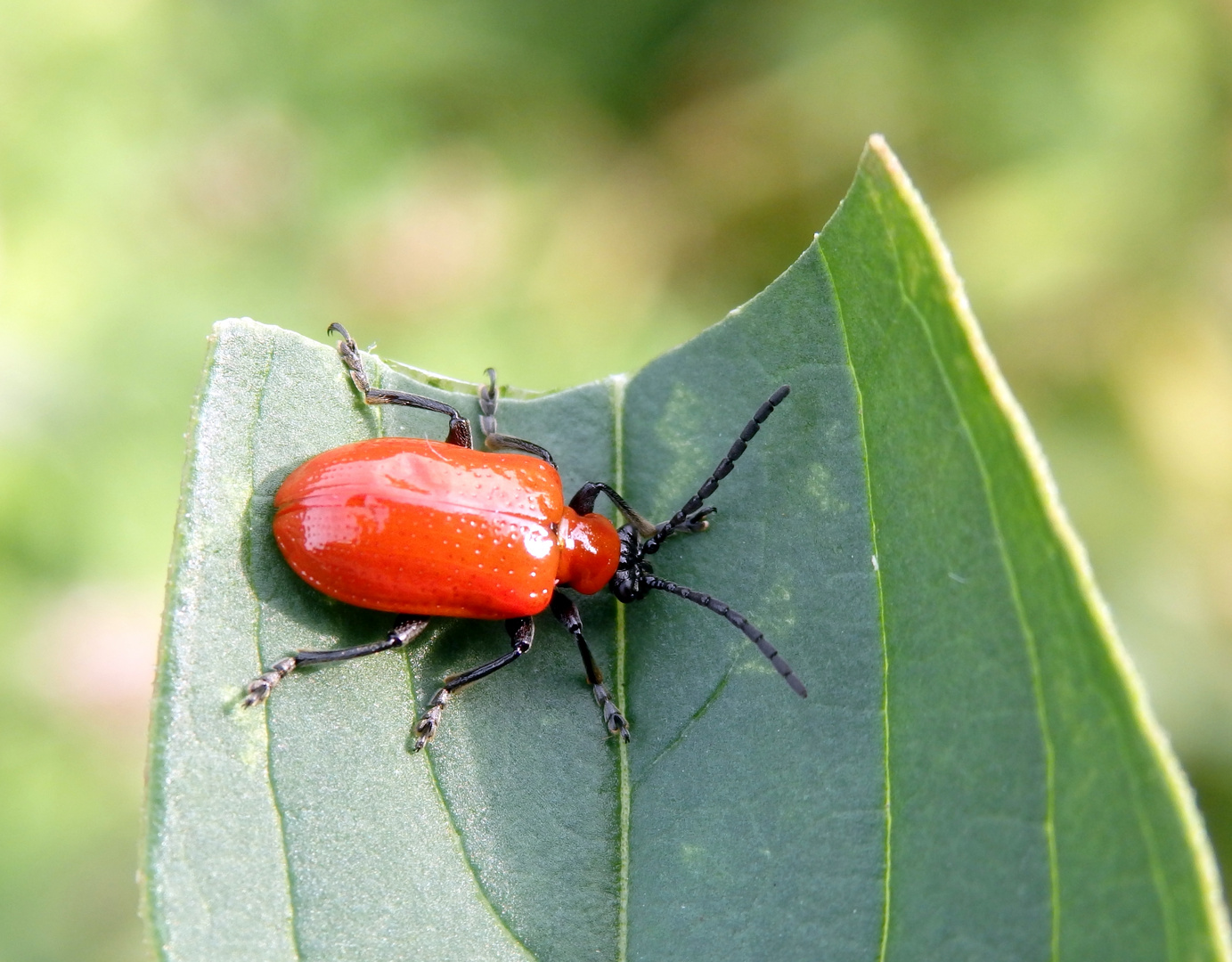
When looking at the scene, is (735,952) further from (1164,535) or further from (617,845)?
(1164,535)

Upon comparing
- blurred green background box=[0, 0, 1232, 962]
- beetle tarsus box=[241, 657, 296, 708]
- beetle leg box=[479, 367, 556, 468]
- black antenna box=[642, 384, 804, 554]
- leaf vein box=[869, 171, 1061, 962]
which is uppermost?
blurred green background box=[0, 0, 1232, 962]

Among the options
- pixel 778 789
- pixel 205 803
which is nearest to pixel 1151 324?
pixel 778 789

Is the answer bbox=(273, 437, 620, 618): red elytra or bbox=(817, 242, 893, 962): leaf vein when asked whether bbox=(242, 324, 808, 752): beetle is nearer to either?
bbox=(273, 437, 620, 618): red elytra

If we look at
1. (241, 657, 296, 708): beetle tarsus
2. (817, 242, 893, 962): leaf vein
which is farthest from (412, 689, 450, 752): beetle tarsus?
(817, 242, 893, 962): leaf vein

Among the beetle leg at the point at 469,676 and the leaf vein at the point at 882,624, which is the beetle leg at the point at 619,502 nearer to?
the beetle leg at the point at 469,676

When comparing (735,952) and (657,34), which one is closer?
(735,952)

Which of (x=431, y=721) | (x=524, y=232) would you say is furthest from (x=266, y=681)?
(x=524, y=232)

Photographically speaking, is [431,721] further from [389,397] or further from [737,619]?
[389,397]
